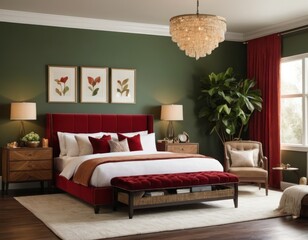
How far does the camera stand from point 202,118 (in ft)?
30.1

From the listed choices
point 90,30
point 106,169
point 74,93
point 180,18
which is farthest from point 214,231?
point 90,30

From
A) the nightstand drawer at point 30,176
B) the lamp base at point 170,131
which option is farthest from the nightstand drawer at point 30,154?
the lamp base at point 170,131

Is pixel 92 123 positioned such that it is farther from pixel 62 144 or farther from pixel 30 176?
pixel 30 176

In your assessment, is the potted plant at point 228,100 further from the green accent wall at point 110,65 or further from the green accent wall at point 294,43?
the green accent wall at point 294,43

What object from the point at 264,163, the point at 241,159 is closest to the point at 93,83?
the point at 241,159

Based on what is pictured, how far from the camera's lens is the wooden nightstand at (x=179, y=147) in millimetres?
8227

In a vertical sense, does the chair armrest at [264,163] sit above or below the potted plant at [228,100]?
below

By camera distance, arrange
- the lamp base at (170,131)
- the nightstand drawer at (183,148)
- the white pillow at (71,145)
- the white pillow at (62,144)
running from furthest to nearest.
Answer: the lamp base at (170,131)
the nightstand drawer at (183,148)
the white pillow at (62,144)
the white pillow at (71,145)

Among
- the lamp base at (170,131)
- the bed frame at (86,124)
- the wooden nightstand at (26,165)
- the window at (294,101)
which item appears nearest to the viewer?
the wooden nightstand at (26,165)

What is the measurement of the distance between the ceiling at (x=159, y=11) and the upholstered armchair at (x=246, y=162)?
→ 2148 millimetres

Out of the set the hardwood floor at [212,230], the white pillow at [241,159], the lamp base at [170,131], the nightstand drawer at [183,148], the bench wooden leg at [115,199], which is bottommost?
the hardwood floor at [212,230]

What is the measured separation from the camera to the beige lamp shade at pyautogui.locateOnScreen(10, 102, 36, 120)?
23.9 ft

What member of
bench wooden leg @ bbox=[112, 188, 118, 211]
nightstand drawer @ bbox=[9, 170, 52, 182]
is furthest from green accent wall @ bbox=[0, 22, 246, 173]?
bench wooden leg @ bbox=[112, 188, 118, 211]

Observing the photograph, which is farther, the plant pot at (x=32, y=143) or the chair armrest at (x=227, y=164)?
the chair armrest at (x=227, y=164)
